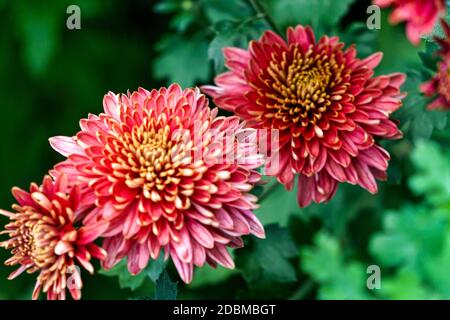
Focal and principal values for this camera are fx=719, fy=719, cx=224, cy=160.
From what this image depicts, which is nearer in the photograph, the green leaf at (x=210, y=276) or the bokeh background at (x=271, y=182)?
the bokeh background at (x=271, y=182)

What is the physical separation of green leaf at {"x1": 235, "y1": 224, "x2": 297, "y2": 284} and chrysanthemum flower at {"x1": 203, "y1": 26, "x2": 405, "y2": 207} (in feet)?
0.37

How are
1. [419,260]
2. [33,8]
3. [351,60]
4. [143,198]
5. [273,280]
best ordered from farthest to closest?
[33,8] → [419,260] → [273,280] → [351,60] → [143,198]

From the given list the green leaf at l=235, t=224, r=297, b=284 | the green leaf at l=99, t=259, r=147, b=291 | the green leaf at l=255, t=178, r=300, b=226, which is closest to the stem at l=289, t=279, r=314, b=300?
the green leaf at l=255, t=178, r=300, b=226

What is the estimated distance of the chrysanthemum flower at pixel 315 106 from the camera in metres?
0.77

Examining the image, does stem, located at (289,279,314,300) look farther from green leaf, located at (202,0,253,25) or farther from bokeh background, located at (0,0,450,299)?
green leaf, located at (202,0,253,25)

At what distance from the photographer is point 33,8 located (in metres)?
1.53

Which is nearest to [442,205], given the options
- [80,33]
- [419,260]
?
[419,260]

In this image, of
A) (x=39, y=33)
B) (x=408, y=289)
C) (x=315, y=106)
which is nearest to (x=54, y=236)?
(x=315, y=106)

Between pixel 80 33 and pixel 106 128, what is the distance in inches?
36.7

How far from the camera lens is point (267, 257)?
2.99 ft

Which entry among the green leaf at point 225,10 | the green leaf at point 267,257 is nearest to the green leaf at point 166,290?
the green leaf at point 267,257

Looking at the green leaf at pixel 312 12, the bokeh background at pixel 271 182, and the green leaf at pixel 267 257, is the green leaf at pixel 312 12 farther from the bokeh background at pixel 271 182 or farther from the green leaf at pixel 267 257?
the green leaf at pixel 267 257

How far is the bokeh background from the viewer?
91 cm

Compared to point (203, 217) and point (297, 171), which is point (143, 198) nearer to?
point (203, 217)
